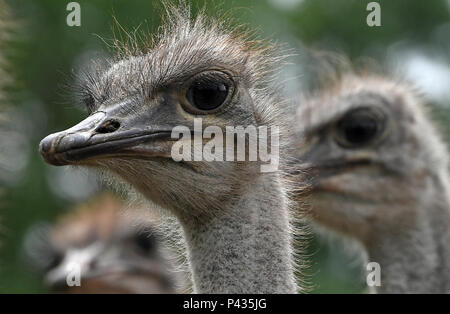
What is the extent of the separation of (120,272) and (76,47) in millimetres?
7351

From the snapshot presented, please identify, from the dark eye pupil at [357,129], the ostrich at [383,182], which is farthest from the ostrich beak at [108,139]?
the dark eye pupil at [357,129]

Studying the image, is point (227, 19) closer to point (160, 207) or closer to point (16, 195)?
point (160, 207)

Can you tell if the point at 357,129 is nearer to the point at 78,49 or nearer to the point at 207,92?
the point at 207,92

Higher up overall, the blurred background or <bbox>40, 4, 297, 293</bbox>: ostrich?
the blurred background

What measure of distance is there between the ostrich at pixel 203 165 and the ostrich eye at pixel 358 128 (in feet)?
5.38

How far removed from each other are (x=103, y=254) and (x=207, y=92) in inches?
126

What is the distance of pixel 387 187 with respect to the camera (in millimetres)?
4594

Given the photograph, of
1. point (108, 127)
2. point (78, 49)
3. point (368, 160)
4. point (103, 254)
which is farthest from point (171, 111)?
point (78, 49)

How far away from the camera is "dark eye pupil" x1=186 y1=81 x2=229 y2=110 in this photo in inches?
113

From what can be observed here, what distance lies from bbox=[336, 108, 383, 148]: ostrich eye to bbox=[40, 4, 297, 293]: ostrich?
164cm

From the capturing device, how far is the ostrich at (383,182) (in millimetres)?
4367
